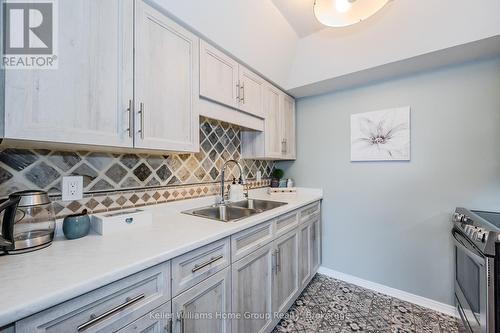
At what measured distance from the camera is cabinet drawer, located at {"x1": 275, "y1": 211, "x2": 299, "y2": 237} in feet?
5.42

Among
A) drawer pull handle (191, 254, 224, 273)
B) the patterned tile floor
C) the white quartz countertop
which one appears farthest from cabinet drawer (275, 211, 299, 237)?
the patterned tile floor

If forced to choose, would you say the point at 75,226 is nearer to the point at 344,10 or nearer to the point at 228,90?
the point at 228,90

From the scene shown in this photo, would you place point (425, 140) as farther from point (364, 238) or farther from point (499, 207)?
point (364, 238)

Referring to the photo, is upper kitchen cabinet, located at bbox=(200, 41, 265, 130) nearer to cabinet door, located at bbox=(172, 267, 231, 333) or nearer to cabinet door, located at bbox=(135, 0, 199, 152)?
cabinet door, located at bbox=(135, 0, 199, 152)

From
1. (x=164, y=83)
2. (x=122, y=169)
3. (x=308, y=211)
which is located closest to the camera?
(x=164, y=83)

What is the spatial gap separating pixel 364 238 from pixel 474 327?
1.04m

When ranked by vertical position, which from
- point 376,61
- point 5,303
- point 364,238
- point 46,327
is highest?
point 376,61

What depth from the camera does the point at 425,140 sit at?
195 cm

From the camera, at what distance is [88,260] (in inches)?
31.3

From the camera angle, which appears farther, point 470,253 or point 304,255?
point 304,255

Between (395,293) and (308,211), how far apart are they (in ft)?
3.81

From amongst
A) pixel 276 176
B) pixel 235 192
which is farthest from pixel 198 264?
pixel 276 176

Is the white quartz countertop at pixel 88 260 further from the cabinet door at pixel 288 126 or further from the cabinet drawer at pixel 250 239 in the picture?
the cabinet door at pixel 288 126

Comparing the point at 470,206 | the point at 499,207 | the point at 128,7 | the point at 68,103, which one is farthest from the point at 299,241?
the point at 128,7
